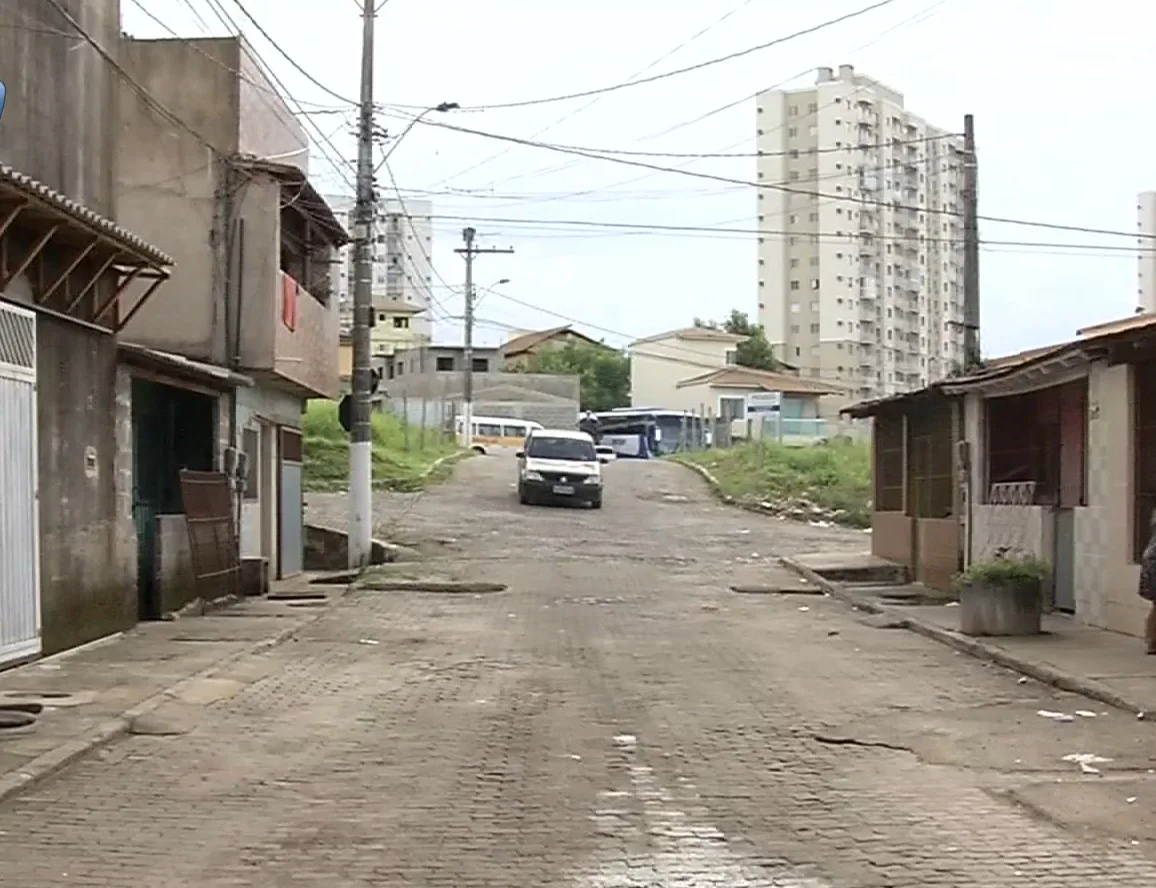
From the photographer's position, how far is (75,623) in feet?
50.2

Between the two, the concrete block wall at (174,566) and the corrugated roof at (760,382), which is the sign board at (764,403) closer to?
the corrugated roof at (760,382)

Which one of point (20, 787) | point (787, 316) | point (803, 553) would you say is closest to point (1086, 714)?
point (20, 787)

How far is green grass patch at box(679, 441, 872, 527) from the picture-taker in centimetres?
3966

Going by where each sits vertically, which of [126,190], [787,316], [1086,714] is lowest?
[1086,714]

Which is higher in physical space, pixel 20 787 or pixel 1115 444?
pixel 1115 444

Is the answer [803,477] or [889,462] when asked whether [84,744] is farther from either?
[803,477]

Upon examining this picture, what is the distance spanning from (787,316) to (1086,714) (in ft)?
310

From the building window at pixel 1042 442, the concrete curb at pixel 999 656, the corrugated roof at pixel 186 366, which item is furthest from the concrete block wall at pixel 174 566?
the building window at pixel 1042 442

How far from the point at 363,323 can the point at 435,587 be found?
573 centimetres

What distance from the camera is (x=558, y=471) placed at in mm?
39000

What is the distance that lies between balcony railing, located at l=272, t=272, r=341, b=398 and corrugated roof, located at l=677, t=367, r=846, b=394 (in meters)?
48.7

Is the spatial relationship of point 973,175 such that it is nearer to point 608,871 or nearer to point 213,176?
point 213,176

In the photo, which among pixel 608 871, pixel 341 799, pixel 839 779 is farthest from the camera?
pixel 839 779

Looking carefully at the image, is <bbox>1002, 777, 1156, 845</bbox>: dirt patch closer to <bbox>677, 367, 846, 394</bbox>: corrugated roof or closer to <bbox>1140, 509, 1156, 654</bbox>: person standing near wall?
<bbox>1140, 509, 1156, 654</bbox>: person standing near wall
